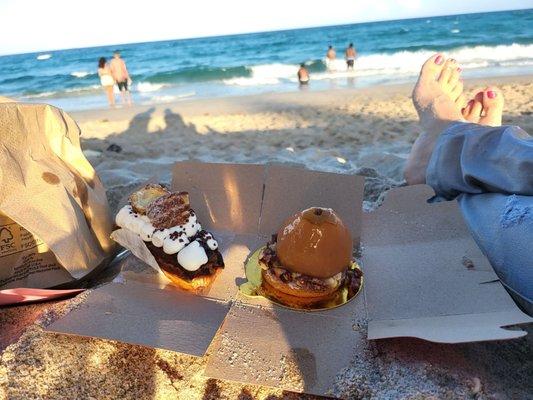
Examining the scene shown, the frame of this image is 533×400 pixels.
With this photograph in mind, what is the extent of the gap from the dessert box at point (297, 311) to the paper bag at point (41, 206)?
15 cm

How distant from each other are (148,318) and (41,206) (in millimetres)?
551

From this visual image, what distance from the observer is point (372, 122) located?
4.32 metres

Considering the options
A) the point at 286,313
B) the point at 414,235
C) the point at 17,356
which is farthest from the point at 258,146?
Answer: the point at 17,356

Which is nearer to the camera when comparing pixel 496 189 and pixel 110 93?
pixel 496 189

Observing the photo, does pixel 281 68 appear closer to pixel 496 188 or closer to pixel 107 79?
pixel 107 79

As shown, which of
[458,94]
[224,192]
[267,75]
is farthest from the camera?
[267,75]

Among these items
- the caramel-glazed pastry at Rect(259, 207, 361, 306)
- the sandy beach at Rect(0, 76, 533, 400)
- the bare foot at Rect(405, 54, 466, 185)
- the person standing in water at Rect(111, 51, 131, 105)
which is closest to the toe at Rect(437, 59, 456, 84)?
the bare foot at Rect(405, 54, 466, 185)

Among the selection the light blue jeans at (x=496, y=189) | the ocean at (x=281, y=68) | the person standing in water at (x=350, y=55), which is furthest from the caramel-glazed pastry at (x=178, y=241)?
the person standing in water at (x=350, y=55)

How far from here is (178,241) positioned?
126 centimetres

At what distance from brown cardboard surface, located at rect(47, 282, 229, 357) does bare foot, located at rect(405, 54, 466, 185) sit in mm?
1252

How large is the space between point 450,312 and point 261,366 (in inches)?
19.4

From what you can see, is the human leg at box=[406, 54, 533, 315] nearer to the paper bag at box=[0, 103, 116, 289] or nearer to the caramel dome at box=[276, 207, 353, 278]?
the caramel dome at box=[276, 207, 353, 278]

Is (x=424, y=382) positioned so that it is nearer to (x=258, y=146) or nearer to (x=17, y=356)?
(x=17, y=356)

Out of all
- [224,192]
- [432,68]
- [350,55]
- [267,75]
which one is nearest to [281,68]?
A: [267,75]
